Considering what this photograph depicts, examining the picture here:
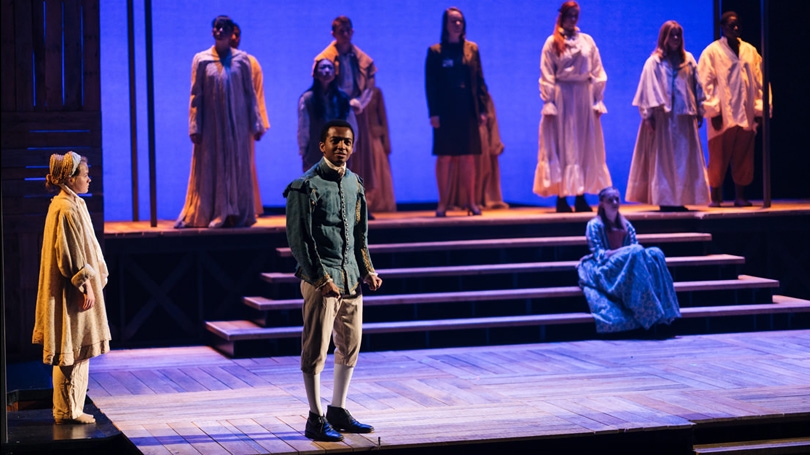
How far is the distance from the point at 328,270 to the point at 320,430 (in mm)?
696

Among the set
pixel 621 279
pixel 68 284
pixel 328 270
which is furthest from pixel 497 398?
pixel 621 279

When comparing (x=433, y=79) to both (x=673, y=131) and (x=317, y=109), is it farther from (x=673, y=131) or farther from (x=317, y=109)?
(x=673, y=131)

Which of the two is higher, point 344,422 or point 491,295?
point 491,295

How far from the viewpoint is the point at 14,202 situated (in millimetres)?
7488

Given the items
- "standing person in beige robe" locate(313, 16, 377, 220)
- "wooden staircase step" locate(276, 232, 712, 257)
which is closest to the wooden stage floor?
"wooden staircase step" locate(276, 232, 712, 257)

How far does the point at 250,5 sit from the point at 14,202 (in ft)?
13.3

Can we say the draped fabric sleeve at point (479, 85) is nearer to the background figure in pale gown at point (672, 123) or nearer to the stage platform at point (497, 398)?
the background figure in pale gown at point (672, 123)

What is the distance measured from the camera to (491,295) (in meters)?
8.41

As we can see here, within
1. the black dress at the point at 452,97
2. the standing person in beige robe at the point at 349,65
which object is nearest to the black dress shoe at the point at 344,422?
the standing person in beige robe at the point at 349,65

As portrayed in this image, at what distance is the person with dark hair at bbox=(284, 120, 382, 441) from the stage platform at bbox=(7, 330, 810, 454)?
17cm

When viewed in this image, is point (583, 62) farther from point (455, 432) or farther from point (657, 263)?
point (455, 432)

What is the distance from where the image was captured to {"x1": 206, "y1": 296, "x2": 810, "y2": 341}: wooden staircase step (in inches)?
308

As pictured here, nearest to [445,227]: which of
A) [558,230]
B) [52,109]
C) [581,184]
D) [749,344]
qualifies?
[558,230]

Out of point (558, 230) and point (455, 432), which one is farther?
point (558, 230)
